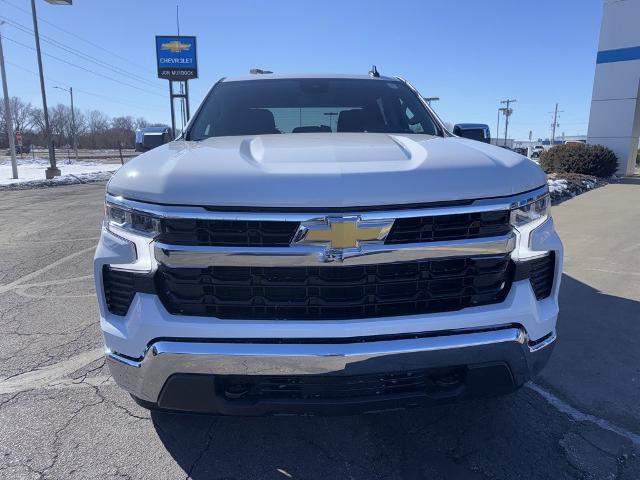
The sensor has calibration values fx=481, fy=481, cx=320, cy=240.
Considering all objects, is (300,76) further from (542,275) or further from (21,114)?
(21,114)

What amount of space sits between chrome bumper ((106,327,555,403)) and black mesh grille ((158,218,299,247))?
1.28 feet

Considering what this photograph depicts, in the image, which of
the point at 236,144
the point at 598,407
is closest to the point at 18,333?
the point at 236,144

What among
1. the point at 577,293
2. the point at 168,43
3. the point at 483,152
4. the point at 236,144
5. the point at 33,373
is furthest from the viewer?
the point at 168,43

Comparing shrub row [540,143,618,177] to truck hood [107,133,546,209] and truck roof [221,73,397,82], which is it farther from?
truck hood [107,133,546,209]

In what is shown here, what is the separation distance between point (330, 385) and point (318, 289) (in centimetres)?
39

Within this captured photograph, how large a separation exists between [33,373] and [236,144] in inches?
84.9

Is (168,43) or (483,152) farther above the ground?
(168,43)

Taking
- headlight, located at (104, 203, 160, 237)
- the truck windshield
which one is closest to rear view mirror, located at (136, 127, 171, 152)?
the truck windshield

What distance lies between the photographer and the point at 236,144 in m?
2.49

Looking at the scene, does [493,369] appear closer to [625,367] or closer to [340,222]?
[340,222]

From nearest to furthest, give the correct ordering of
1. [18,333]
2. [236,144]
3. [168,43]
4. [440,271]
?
[440,271] → [236,144] → [18,333] → [168,43]

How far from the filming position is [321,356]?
1814 mm

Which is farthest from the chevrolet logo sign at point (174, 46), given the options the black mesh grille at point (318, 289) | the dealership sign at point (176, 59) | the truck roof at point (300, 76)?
the black mesh grille at point (318, 289)

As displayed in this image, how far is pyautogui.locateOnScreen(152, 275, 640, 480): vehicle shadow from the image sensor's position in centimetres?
227
